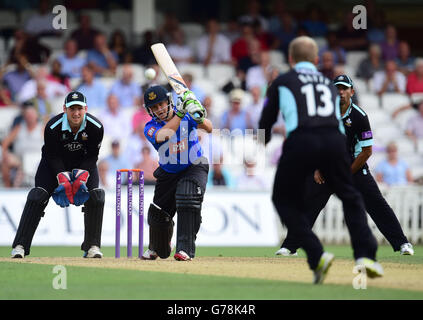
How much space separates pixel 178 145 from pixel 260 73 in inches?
311

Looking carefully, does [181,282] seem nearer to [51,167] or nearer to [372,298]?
[372,298]

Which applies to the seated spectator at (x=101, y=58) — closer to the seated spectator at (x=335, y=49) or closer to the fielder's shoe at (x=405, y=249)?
the seated spectator at (x=335, y=49)

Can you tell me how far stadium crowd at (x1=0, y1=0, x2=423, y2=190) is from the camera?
15312 millimetres

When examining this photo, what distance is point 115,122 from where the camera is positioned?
1588 cm

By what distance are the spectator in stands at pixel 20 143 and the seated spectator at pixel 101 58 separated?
1.83 metres

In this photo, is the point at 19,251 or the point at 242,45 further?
the point at 242,45

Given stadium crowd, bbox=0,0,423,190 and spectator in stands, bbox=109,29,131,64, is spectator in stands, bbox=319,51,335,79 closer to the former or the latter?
stadium crowd, bbox=0,0,423,190

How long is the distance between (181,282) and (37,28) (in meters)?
11.1

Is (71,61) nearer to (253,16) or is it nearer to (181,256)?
(253,16)

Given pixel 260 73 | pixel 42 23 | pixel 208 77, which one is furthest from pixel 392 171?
pixel 42 23

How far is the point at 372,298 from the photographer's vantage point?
6574mm

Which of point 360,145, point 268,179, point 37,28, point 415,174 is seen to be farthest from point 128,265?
point 37,28

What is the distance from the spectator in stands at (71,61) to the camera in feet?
54.9

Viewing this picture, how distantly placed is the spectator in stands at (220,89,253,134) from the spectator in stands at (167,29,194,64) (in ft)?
6.11
